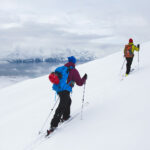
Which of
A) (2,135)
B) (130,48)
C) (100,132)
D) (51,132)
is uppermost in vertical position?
(130,48)

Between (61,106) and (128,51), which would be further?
(128,51)

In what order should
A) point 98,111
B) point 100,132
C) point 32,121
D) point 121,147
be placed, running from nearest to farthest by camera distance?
1. point 121,147
2. point 100,132
3. point 98,111
4. point 32,121

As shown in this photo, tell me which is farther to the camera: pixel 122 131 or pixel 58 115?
pixel 58 115

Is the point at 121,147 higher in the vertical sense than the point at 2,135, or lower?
higher

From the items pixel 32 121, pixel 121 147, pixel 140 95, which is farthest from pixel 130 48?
pixel 121 147

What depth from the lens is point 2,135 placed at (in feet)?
23.0

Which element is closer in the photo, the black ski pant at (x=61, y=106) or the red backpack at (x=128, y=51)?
the black ski pant at (x=61, y=106)

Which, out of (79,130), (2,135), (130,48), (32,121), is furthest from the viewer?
(130,48)

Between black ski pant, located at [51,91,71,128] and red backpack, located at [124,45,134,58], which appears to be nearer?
black ski pant, located at [51,91,71,128]

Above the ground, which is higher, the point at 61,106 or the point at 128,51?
the point at 128,51

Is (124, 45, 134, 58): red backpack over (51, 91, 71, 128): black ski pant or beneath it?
over

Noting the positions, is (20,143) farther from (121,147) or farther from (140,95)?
(140,95)

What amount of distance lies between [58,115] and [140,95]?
262cm

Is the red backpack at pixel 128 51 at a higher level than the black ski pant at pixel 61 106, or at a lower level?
higher
